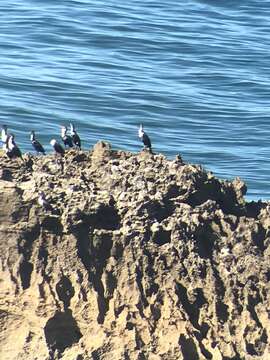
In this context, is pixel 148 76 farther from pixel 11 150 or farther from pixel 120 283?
pixel 120 283

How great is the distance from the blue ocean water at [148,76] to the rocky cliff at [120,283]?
1532 centimetres

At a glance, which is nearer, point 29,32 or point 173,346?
point 173,346

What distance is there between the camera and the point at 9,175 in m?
15.6

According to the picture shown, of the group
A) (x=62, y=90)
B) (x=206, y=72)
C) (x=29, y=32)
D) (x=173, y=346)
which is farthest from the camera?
(x=29, y=32)

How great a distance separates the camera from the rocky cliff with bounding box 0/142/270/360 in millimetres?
14562

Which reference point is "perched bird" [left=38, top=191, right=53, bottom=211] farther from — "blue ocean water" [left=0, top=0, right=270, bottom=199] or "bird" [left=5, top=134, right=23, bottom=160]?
"blue ocean water" [left=0, top=0, right=270, bottom=199]

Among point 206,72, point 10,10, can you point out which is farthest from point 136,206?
point 10,10

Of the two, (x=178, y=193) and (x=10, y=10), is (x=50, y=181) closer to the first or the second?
(x=178, y=193)

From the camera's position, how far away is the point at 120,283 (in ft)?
48.3

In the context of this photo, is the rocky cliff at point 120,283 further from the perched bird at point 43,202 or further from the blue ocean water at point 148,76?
the blue ocean water at point 148,76

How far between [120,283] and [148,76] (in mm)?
30904

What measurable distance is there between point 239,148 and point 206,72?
11088mm

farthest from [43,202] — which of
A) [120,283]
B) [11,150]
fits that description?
[11,150]

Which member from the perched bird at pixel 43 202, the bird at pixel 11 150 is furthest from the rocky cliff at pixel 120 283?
the bird at pixel 11 150
